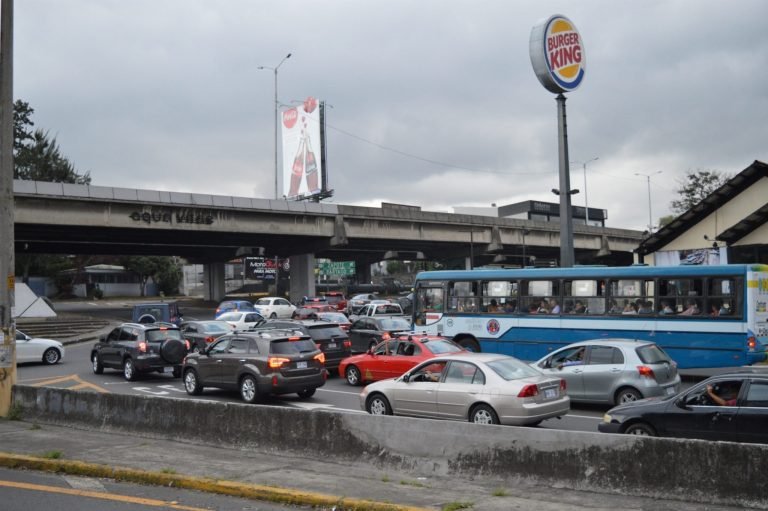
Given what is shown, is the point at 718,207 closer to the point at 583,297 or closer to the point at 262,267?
the point at 583,297

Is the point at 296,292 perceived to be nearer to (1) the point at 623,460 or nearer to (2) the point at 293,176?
(2) the point at 293,176

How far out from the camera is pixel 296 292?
66250 millimetres

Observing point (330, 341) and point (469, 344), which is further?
point (469, 344)

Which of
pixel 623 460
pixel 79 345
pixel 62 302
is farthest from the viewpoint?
pixel 62 302

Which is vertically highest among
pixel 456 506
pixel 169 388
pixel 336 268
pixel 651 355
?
pixel 336 268

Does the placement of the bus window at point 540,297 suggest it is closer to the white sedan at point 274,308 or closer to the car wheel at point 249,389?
the car wheel at point 249,389

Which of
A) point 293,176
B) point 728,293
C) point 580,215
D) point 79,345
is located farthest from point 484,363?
point 580,215

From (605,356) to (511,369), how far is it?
342 cm

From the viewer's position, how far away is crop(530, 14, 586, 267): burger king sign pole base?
112 ft

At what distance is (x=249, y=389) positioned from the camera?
54.7 feet

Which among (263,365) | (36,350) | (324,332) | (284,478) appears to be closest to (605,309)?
(324,332)

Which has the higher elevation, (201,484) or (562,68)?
(562,68)

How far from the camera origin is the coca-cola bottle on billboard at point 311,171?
68.7 metres

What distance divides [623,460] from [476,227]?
202 ft
